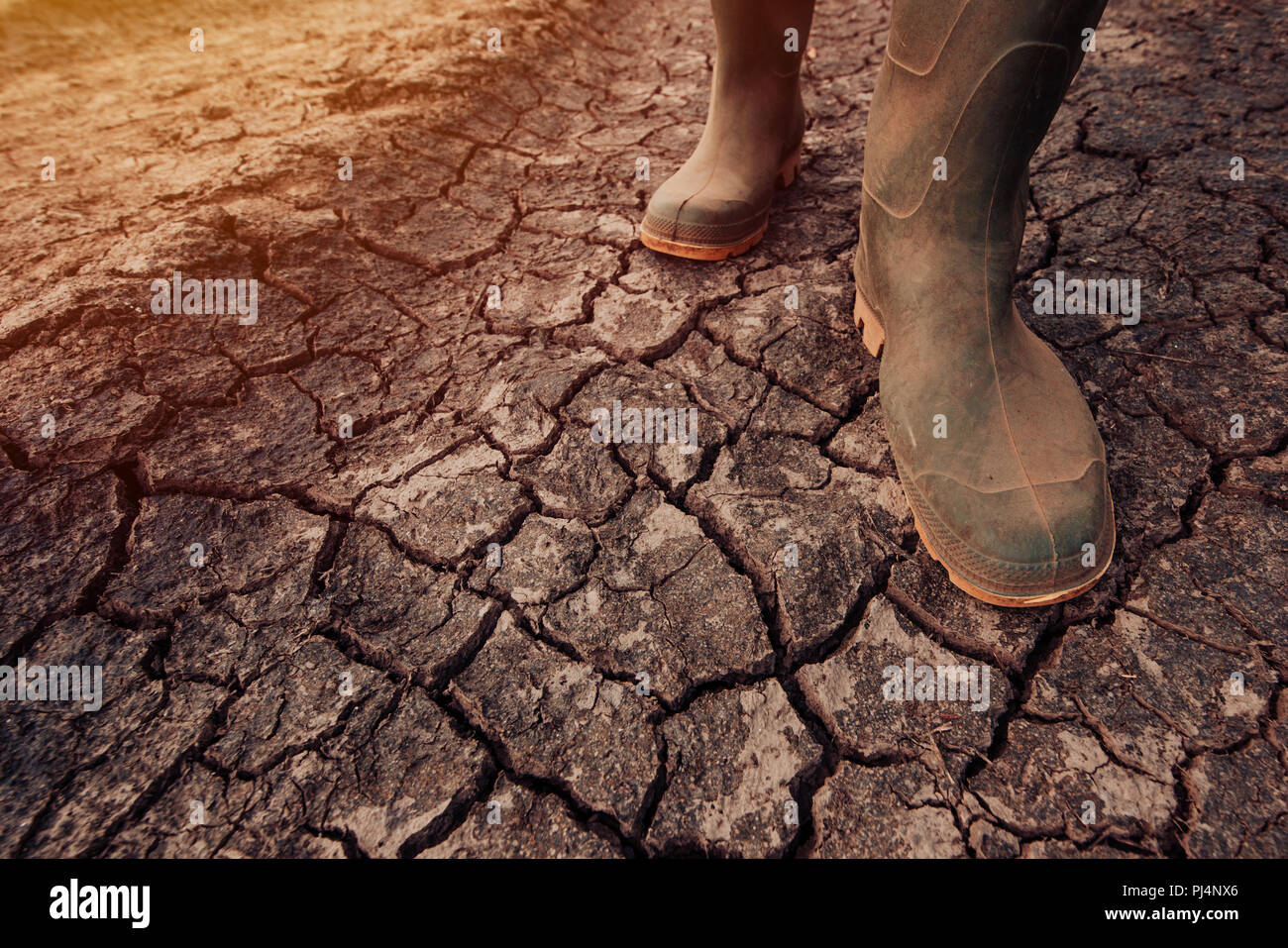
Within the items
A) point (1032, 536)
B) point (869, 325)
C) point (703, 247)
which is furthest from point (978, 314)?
point (703, 247)

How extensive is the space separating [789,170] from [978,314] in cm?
100

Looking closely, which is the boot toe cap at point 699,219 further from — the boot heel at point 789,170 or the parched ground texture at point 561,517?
the boot heel at point 789,170

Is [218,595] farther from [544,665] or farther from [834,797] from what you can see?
[834,797]

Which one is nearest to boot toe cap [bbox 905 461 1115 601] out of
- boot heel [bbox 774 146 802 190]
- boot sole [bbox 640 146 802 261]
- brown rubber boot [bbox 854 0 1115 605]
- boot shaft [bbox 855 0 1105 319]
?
brown rubber boot [bbox 854 0 1115 605]

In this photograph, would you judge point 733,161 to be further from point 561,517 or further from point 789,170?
point 561,517

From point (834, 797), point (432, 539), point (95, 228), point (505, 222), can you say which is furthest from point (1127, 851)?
point (95, 228)

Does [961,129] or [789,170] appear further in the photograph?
[789,170]

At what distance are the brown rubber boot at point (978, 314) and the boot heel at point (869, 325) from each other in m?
0.11

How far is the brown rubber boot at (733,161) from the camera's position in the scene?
1665 millimetres

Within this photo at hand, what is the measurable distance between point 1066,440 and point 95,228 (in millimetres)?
2337

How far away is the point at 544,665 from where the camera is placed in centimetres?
112

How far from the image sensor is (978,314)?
1.20m

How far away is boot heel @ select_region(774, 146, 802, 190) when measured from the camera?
1938mm
